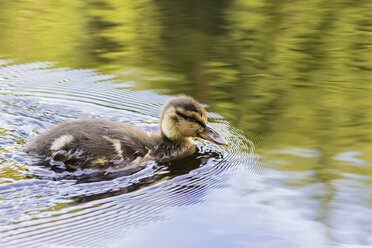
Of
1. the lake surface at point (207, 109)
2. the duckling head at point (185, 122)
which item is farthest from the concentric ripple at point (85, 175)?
the duckling head at point (185, 122)

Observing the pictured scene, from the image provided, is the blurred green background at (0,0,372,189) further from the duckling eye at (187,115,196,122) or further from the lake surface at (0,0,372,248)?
the duckling eye at (187,115,196,122)

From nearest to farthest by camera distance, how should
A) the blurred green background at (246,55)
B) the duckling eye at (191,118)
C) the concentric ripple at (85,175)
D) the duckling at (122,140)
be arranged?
the concentric ripple at (85,175), the duckling at (122,140), the duckling eye at (191,118), the blurred green background at (246,55)

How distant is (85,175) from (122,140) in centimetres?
39

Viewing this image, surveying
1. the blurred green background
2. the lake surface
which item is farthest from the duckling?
the blurred green background

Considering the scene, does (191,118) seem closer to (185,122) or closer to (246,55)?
(185,122)

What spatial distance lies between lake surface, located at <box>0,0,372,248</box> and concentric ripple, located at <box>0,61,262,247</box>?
0.04 feet

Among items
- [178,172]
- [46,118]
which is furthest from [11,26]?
[178,172]

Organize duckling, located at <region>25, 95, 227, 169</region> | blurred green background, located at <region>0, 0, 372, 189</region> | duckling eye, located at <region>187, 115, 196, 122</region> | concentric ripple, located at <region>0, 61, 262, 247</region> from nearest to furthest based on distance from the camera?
concentric ripple, located at <region>0, 61, 262, 247</region> → duckling, located at <region>25, 95, 227, 169</region> → duckling eye, located at <region>187, 115, 196, 122</region> → blurred green background, located at <region>0, 0, 372, 189</region>

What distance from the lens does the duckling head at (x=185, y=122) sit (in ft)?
13.6

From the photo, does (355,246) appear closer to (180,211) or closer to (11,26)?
(180,211)

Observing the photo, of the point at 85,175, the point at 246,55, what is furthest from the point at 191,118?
the point at 246,55

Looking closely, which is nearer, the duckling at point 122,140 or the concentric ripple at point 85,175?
the concentric ripple at point 85,175

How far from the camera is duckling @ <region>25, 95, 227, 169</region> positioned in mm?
3793

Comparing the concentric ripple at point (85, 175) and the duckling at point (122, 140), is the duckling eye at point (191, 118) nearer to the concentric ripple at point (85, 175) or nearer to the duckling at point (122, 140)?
the duckling at point (122, 140)
